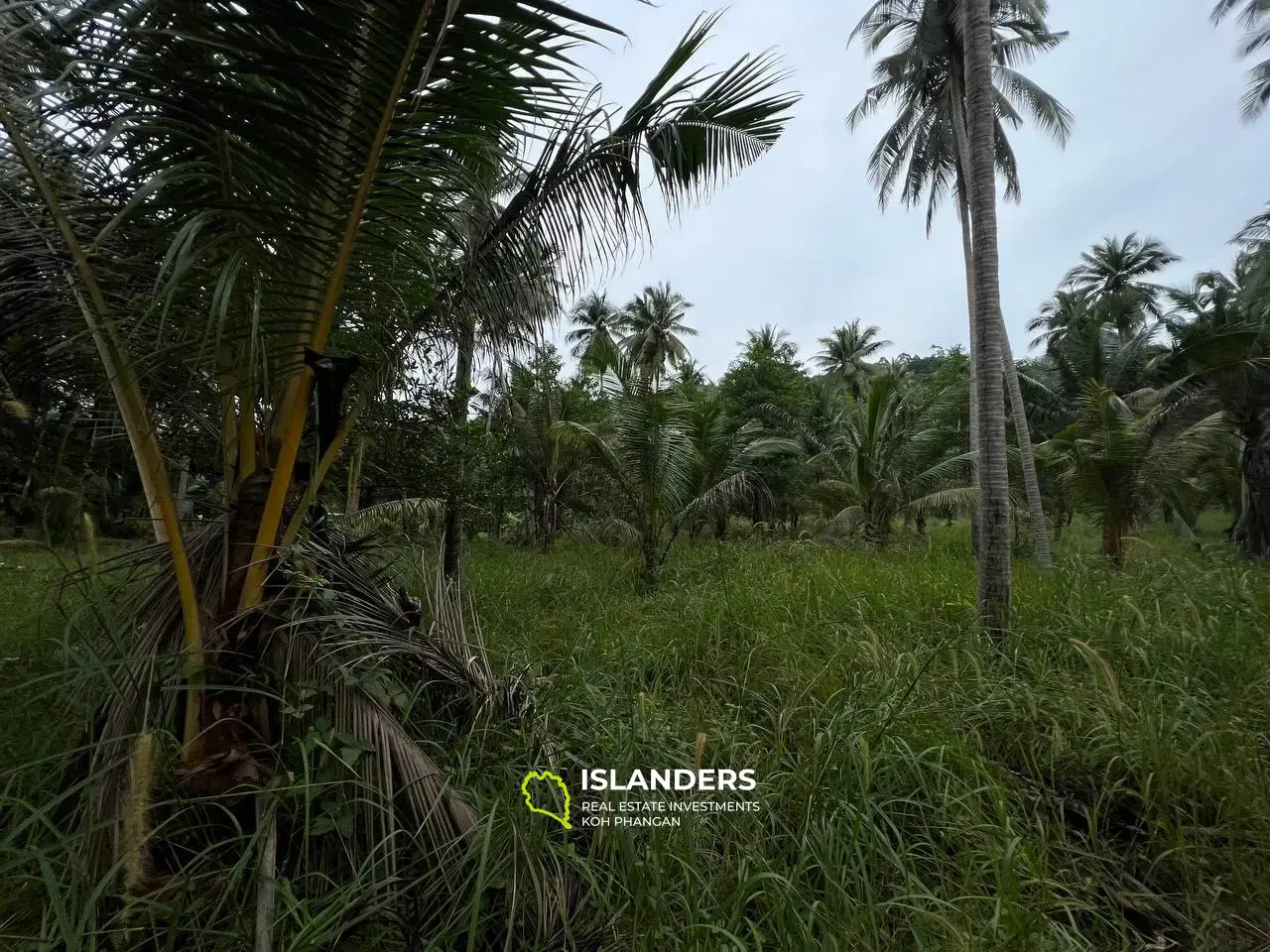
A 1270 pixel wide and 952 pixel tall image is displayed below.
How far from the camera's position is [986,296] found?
3.81 meters

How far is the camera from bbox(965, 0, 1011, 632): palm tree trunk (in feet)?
11.9

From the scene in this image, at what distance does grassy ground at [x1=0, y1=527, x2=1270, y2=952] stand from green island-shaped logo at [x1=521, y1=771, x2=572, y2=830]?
0.15 feet

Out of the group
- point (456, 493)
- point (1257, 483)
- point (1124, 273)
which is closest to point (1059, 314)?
point (1124, 273)

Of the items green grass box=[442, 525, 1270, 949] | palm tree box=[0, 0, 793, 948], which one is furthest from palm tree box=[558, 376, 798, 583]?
palm tree box=[0, 0, 793, 948]

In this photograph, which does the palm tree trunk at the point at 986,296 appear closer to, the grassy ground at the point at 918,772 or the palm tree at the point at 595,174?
the grassy ground at the point at 918,772

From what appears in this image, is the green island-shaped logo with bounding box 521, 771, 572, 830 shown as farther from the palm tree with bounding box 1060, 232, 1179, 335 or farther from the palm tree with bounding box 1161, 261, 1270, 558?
the palm tree with bounding box 1060, 232, 1179, 335

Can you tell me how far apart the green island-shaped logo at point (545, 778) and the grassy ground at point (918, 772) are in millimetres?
45

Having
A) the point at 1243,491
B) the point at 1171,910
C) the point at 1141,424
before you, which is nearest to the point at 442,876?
the point at 1171,910

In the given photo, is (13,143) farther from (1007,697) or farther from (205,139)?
(1007,697)

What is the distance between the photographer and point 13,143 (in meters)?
1.60

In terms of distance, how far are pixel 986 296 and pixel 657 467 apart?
3.62 m

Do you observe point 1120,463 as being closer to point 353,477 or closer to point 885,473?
point 885,473

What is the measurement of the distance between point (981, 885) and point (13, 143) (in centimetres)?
360

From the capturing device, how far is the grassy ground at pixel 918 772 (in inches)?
62.8
